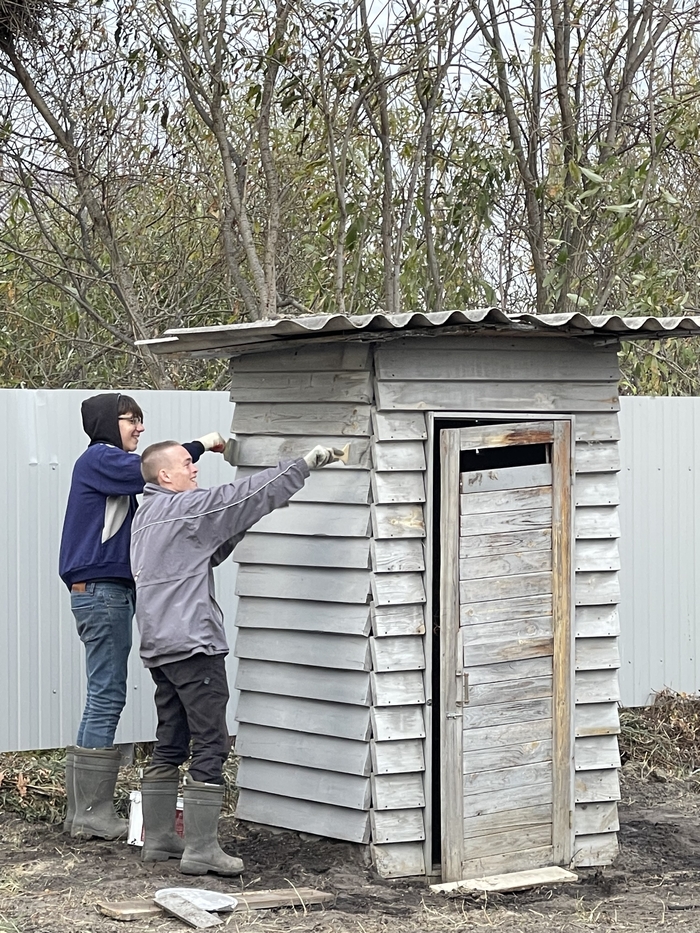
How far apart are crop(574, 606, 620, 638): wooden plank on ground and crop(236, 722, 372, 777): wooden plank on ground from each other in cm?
121

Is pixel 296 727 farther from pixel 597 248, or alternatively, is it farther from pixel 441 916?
pixel 597 248

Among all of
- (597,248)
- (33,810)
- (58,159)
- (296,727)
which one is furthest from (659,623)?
(58,159)

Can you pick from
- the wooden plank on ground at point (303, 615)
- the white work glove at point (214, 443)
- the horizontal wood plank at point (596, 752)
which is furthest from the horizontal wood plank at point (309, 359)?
the horizontal wood plank at point (596, 752)

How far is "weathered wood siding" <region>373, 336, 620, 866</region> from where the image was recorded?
589 centimetres

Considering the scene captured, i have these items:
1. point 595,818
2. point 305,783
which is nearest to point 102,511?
point 305,783

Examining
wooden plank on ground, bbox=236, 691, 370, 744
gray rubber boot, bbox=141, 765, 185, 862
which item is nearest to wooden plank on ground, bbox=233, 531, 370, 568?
wooden plank on ground, bbox=236, 691, 370, 744

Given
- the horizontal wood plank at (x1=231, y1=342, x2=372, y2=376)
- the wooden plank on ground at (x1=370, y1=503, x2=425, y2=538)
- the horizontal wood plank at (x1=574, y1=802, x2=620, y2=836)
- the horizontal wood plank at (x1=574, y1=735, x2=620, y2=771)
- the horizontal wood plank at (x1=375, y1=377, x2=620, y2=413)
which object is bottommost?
the horizontal wood plank at (x1=574, y1=802, x2=620, y2=836)

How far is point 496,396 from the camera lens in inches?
230

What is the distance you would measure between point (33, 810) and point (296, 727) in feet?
5.20

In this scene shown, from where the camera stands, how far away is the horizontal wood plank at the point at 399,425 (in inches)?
221

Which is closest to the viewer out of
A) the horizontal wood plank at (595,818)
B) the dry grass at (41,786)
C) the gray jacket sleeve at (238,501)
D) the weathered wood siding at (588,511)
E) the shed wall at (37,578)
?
the gray jacket sleeve at (238,501)

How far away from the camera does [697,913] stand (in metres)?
5.19

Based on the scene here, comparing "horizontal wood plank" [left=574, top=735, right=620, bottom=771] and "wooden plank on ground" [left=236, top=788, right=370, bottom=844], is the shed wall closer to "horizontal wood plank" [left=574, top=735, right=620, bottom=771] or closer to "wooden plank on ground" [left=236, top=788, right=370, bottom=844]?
"wooden plank on ground" [left=236, top=788, right=370, bottom=844]

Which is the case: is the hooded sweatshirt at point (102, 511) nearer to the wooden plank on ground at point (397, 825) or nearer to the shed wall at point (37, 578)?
the shed wall at point (37, 578)
